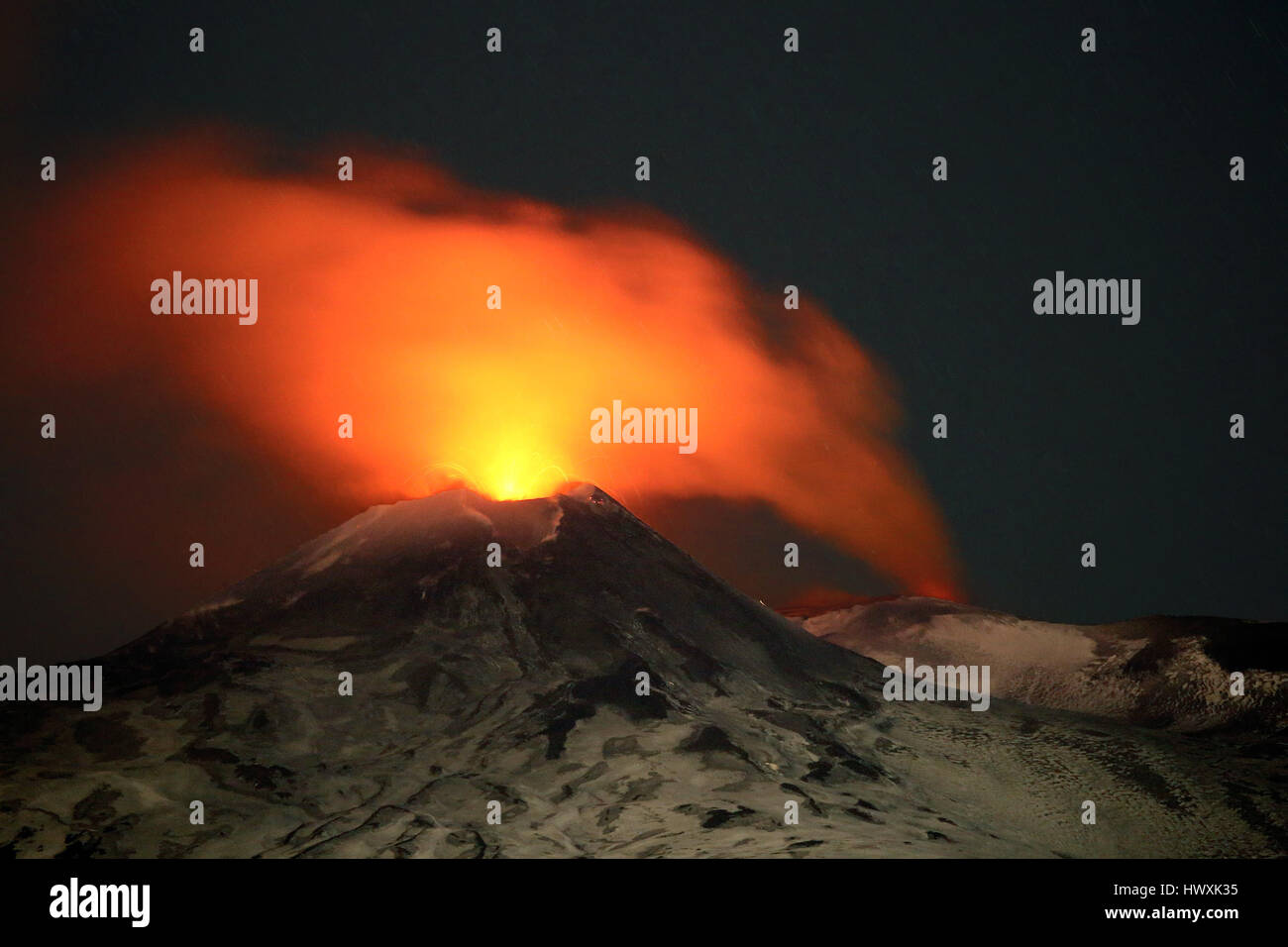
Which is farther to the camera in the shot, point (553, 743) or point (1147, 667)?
point (1147, 667)

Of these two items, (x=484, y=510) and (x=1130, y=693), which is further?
(x=484, y=510)

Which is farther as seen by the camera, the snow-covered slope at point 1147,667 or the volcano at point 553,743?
the snow-covered slope at point 1147,667

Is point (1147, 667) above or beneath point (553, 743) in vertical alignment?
beneath

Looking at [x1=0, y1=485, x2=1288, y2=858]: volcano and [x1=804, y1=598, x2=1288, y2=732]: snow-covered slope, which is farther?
[x1=804, y1=598, x2=1288, y2=732]: snow-covered slope
